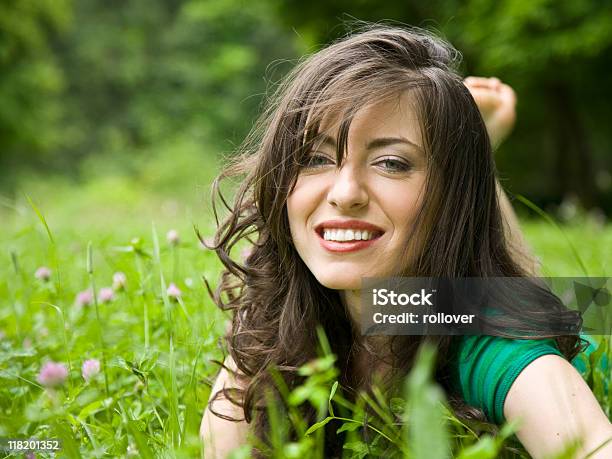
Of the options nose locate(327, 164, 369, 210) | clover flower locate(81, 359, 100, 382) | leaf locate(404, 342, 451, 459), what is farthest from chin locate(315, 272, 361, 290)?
leaf locate(404, 342, 451, 459)

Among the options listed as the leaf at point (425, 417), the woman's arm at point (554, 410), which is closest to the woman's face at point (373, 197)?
the woman's arm at point (554, 410)

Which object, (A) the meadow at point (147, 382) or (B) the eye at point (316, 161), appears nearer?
(A) the meadow at point (147, 382)

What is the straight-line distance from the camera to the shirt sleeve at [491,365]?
1.36 metres

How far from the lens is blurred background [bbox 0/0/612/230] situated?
1001 cm

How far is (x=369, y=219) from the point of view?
1480mm

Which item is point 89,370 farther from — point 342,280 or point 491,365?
point 491,365

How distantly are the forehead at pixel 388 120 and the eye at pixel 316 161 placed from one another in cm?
6

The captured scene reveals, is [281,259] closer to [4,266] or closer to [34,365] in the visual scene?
[34,365]

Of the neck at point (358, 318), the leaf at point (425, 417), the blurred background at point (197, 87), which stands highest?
the blurred background at point (197, 87)

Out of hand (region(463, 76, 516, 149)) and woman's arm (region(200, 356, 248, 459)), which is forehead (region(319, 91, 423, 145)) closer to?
woman's arm (region(200, 356, 248, 459))

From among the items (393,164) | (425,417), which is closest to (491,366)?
(393,164)

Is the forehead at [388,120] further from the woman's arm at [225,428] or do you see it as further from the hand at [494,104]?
the hand at [494,104]

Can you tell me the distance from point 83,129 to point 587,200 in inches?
688

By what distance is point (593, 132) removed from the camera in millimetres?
16484
